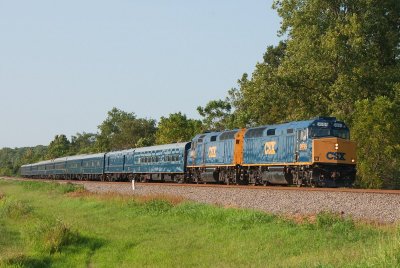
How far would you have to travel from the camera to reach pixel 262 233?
16.0 meters

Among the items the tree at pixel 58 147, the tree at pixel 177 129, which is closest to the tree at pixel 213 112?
the tree at pixel 177 129

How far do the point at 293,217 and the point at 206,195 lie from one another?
8720mm

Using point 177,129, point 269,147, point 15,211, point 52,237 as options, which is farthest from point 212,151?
point 177,129

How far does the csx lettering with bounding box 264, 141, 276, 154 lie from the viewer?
29055 millimetres

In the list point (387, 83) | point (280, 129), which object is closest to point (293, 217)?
point (280, 129)

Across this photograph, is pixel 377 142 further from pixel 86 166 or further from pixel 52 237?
pixel 86 166

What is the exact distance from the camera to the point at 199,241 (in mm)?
16766

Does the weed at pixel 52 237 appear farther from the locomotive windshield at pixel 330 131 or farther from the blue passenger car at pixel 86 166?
the blue passenger car at pixel 86 166

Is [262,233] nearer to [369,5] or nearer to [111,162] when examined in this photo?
[369,5]

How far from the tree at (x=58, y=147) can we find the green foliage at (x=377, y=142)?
12526cm

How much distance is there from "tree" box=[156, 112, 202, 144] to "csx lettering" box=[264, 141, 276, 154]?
3932 centimetres

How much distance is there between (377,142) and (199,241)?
18.8 metres

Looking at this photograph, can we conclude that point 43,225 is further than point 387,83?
No

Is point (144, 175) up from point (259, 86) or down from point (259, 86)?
down
